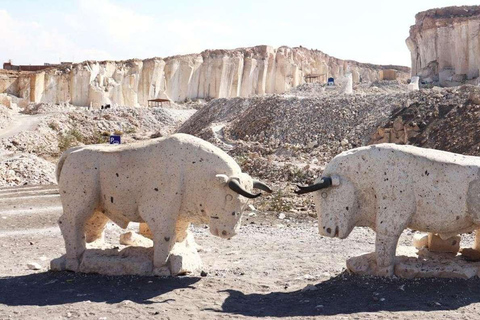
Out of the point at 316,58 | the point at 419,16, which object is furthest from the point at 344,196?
the point at 316,58

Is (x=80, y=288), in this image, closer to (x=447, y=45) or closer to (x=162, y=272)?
(x=162, y=272)

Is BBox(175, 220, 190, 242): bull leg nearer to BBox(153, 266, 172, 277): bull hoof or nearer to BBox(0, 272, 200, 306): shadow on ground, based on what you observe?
BBox(153, 266, 172, 277): bull hoof

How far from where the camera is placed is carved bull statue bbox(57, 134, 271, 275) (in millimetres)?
8281

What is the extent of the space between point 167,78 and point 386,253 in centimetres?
6681

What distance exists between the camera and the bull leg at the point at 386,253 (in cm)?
793

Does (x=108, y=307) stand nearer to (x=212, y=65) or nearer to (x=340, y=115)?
(x=340, y=115)

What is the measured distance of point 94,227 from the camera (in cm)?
→ 959

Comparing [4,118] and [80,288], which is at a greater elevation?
[4,118]

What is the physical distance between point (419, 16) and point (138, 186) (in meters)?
55.0

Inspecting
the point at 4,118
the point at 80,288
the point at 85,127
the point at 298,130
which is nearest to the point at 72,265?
the point at 80,288

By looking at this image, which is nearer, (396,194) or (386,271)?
(396,194)

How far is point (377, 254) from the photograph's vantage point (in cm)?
805

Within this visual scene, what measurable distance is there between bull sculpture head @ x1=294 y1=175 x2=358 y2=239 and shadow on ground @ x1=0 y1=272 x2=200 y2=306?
2176mm

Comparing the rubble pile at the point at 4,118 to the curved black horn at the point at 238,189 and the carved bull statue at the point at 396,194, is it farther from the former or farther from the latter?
the carved bull statue at the point at 396,194
